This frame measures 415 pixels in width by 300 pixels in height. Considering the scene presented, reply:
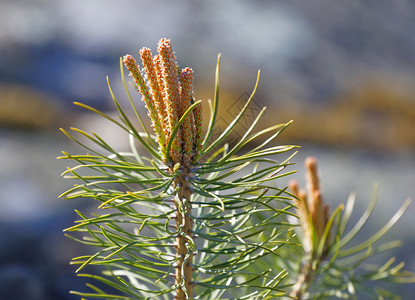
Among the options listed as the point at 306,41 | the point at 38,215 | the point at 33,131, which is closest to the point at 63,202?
the point at 38,215

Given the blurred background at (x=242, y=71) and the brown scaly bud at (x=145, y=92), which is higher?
the blurred background at (x=242, y=71)

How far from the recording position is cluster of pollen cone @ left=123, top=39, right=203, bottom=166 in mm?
204

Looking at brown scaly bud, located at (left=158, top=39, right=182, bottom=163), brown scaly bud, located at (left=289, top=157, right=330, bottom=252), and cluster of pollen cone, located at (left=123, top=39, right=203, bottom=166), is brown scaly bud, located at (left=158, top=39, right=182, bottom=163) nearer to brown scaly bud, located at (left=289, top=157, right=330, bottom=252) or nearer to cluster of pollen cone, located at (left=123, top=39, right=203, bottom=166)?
cluster of pollen cone, located at (left=123, top=39, right=203, bottom=166)

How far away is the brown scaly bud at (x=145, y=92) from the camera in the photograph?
20 centimetres

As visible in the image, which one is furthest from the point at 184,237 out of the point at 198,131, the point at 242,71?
the point at 242,71

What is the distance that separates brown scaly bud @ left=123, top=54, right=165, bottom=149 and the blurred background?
0.90m

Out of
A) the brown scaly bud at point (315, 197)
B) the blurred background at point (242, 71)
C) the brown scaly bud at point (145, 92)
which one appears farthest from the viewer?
the blurred background at point (242, 71)

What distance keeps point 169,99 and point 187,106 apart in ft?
0.04

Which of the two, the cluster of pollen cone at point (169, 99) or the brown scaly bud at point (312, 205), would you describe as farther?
the brown scaly bud at point (312, 205)

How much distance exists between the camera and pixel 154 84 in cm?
21

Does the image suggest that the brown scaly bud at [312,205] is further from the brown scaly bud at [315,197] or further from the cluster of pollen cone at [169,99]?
the cluster of pollen cone at [169,99]

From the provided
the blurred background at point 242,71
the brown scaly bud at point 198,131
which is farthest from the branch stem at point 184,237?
the blurred background at point 242,71

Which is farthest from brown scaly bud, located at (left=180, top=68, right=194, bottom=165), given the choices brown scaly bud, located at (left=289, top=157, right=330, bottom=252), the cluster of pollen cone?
brown scaly bud, located at (left=289, top=157, right=330, bottom=252)

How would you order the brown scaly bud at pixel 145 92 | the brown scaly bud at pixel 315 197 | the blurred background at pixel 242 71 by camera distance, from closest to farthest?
the brown scaly bud at pixel 145 92 → the brown scaly bud at pixel 315 197 → the blurred background at pixel 242 71
